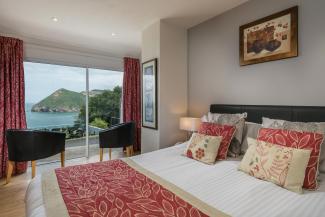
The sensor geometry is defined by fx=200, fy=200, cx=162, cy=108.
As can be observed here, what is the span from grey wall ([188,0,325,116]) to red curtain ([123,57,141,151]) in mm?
1755

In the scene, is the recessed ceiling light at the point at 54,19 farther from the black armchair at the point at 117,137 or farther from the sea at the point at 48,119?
the black armchair at the point at 117,137

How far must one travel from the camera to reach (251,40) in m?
2.46

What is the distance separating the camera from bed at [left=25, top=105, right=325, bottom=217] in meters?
1.15

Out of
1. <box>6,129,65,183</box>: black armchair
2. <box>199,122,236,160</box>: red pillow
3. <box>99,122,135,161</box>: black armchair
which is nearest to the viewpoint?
<box>199,122,236,160</box>: red pillow

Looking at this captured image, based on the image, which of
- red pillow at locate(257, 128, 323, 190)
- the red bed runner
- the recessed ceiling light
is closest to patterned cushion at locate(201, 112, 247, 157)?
Answer: red pillow at locate(257, 128, 323, 190)

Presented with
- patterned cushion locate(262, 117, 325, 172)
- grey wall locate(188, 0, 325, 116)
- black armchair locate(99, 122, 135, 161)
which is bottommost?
black armchair locate(99, 122, 135, 161)

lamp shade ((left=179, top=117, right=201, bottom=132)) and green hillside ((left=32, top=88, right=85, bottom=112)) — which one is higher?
green hillside ((left=32, top=88, right=85, bottom=112))

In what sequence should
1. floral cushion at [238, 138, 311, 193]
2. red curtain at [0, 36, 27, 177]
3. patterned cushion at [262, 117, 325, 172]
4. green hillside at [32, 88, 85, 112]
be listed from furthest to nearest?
green hillside at [32, 88, 85, 112] → red curtain at [0, 36, 27, 177] → patterned cushion at [262, 117, 325, 172] → floral cushion at [238, 138, 311, 193]

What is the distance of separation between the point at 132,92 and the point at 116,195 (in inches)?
141

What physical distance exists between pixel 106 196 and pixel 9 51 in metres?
3.32

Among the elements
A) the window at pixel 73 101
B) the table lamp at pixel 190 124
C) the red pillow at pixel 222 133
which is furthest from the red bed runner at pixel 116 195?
the window at pixel 73 101

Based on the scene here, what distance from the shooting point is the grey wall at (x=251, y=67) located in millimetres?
1964

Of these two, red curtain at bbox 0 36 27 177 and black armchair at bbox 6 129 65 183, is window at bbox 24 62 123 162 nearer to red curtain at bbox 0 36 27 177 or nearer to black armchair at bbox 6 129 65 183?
red curtain at bbox 0 36 27 177

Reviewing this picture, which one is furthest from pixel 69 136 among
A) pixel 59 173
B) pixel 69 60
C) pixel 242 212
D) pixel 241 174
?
pixel 242 212
